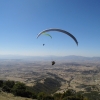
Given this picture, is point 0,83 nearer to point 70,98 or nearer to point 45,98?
point 45,98

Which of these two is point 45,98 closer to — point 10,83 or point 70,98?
point 70,98

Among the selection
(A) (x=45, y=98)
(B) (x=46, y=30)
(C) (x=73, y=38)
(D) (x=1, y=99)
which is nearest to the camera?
(C) (x=73, y=38)

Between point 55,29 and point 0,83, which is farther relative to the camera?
point 0,83

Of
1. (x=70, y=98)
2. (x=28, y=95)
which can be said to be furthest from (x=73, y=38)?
(x=28, y=95)

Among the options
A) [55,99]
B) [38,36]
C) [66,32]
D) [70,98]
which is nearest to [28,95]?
[55,99]

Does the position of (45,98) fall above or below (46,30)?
below

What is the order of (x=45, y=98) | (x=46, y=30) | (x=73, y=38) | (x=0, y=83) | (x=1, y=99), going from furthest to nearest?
(x=0, y=83) → (x=45, y=98) → (x=1, y=99) → (x=46, y=30) → (x=73, y=38)

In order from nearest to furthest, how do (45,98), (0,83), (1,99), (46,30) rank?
(46,30), (1,99), (45,98), (0,83)

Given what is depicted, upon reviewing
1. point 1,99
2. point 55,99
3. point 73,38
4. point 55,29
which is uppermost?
point 55,29

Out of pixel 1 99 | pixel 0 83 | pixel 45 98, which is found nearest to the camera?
pixel 1 99
